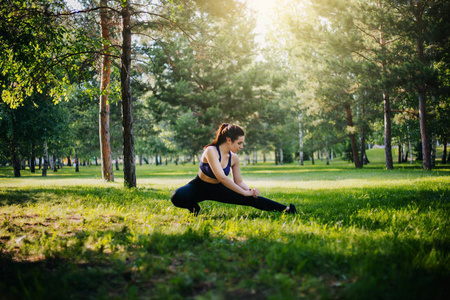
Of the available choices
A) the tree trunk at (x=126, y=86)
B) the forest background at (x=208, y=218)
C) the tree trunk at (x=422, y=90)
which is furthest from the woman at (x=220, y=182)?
the tree trunk at (x=422, y=90)

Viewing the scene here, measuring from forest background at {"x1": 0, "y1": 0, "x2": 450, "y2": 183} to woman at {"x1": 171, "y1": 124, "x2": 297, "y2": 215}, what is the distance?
16.2ft

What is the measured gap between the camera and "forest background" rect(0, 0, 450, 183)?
7.25 m

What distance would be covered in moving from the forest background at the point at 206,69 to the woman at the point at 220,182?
16.2 feet

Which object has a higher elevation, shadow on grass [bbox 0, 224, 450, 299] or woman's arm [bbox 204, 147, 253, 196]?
woman's arm [bbox 204, 147, 253, 196]

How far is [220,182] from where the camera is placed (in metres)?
4.43

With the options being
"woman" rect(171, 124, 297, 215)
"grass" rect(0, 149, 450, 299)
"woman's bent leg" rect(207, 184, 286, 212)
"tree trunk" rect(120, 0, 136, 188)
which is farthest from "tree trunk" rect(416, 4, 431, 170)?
"tree trunk" rect(120, 0, 136, 188)

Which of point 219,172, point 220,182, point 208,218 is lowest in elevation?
point 208,218

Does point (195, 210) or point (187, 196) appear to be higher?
point (187, 196)

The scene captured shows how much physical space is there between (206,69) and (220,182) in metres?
20.5

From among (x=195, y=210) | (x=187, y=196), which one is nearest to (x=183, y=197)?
(x=187, y=196)

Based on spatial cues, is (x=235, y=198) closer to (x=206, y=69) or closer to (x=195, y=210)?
(x=195, y=210)

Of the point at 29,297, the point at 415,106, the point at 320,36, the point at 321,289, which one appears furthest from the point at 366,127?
the point at 29,297

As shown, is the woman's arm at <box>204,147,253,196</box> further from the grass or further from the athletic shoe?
the athletic shoe

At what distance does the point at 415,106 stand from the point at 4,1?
25.4m
